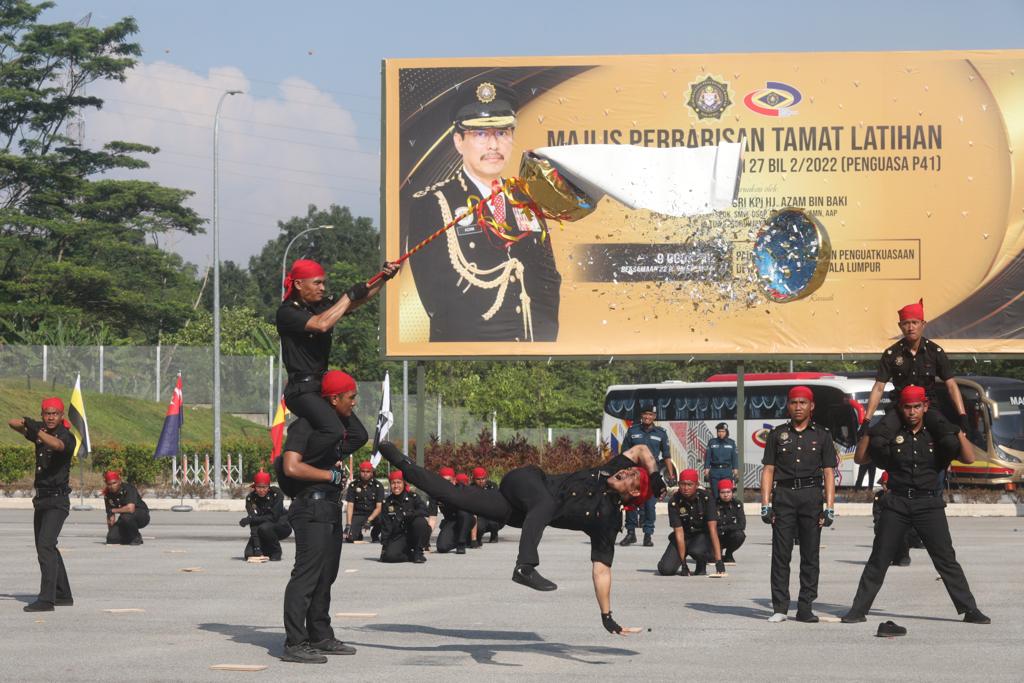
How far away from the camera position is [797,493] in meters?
12.2

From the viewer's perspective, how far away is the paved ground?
9.26m

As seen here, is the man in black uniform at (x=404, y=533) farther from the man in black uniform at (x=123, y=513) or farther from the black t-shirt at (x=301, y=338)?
the black t-shirt at (x=301, y=338)

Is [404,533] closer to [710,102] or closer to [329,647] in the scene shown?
[329,647]

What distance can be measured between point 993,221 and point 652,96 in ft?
22.5

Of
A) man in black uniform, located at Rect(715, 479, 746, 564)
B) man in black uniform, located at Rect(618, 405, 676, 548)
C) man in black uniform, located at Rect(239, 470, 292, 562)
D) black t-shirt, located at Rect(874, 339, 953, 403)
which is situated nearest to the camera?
black t-shirt, located at Rect(874, 339, 953, 403)

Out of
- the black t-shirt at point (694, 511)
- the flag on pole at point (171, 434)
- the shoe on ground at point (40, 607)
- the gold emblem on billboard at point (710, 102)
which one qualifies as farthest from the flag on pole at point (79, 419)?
the shoe on ground at point (40, 607)

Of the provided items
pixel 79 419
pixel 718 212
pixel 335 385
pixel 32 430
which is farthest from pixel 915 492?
pixel 79 419

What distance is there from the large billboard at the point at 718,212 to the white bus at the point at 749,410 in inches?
417

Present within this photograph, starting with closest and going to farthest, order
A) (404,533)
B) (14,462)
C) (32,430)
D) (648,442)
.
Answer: (32,430) → (404,533) → (648,442) → (14,462)

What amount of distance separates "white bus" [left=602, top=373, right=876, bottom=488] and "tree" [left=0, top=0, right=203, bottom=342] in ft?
96.1

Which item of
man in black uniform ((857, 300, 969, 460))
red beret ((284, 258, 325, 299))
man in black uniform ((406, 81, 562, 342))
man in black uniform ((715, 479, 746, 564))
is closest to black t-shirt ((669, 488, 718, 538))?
man in black uniform ((715, 479, 746, 564))

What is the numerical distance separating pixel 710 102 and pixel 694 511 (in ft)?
44.9

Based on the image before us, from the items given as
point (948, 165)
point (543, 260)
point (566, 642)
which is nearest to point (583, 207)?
point (543, 260)

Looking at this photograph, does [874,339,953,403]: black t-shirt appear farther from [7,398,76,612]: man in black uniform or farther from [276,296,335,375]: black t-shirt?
[7,398,76,612]: man in black uniform
